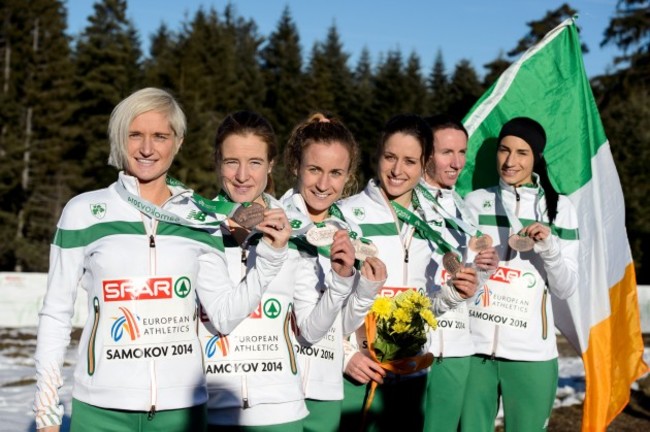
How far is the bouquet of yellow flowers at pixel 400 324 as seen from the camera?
13.7ft

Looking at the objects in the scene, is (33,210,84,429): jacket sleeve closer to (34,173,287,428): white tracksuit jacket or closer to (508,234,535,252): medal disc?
(34,173,287,428): white tracksuit jacket

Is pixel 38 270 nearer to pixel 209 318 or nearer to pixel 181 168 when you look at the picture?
pixel 181 168

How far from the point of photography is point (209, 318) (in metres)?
3.56

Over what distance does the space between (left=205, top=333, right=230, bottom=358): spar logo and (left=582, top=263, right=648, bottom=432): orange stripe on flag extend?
138 inches

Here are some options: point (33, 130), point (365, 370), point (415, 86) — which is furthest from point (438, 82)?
point (365, 370)

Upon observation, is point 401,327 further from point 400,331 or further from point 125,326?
point 125,326

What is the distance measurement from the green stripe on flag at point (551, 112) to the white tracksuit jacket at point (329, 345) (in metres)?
2.71

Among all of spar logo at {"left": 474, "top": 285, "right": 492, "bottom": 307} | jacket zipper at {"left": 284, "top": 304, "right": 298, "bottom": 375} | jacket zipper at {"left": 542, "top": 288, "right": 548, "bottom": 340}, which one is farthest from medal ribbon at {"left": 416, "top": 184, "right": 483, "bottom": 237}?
jacket zipper at {"left": 284, "top": 304, "right": 298, "bottom": 375}

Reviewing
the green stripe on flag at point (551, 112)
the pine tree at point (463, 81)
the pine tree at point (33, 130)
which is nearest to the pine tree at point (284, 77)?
the pine tree at point (463, 81)

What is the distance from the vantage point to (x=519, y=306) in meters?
5.24

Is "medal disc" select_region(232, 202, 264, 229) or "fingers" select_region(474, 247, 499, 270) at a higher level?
"medal disc" select_region(232, 202, 264, 229)

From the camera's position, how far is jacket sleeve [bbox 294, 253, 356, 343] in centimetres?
378

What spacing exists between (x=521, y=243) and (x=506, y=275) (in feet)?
1.66

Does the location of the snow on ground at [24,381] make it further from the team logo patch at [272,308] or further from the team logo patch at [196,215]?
the team logo patch at [196,215]
